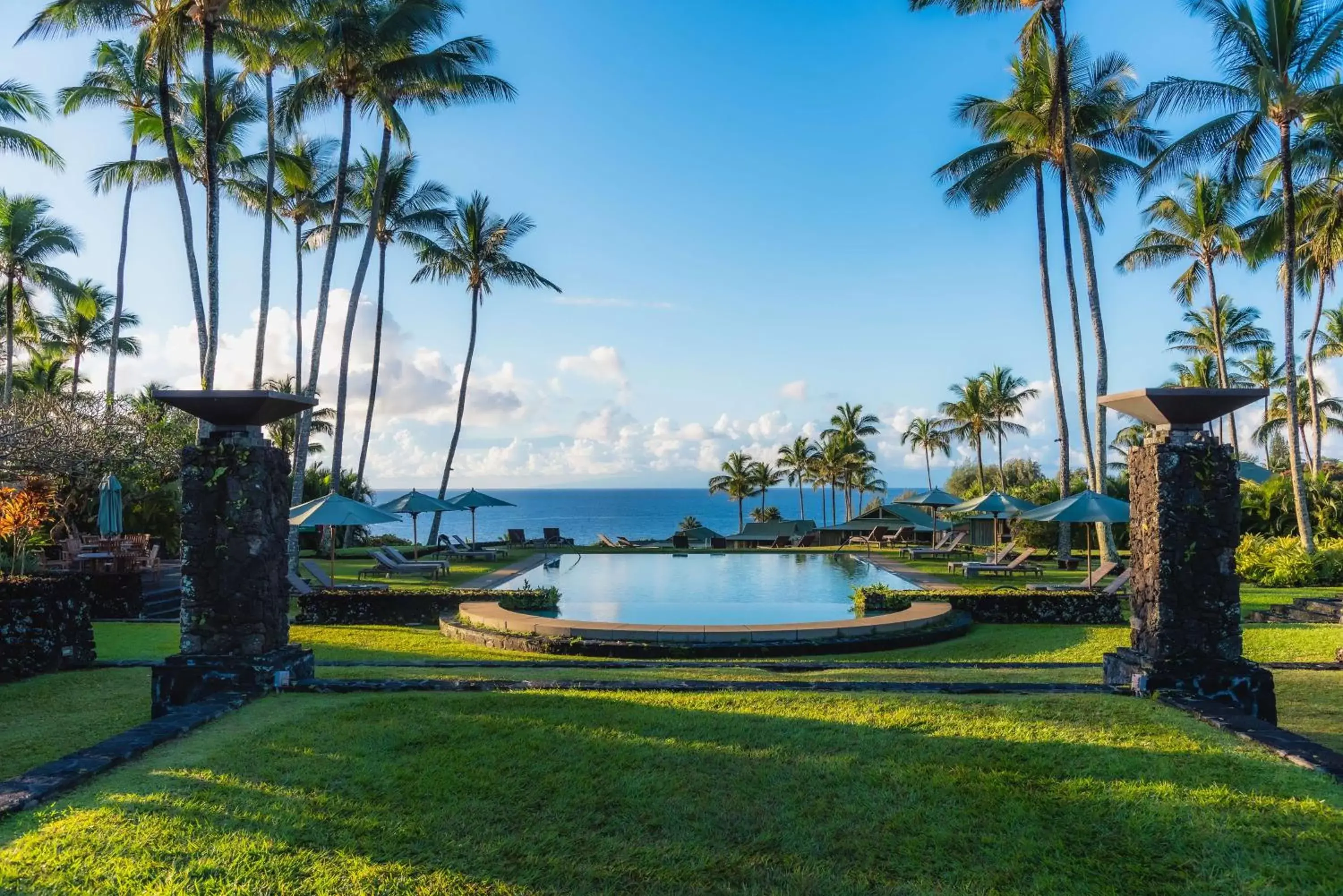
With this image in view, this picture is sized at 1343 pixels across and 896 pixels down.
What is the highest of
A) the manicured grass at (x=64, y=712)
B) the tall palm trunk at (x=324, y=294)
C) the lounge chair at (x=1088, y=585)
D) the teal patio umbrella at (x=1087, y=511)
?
the tall palm trunk at (x=324, y=294)

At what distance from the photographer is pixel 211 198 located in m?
17.6

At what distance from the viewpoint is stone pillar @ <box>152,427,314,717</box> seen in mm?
5906

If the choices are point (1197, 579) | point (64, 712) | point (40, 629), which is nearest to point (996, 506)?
point (1197, 579)

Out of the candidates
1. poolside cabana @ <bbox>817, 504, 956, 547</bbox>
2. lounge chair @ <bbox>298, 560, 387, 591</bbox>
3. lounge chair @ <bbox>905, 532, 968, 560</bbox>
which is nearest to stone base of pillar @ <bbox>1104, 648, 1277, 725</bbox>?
lounge chair @ <bbox>298, 560, 387, 591</bbox>

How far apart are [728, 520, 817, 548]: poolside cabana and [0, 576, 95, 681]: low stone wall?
26267 millimetres

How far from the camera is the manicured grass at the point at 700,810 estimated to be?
11.1ft

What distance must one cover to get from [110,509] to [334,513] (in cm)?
487

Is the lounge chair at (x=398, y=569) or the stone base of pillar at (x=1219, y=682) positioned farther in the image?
the lounge chair at (x=398, y=569)

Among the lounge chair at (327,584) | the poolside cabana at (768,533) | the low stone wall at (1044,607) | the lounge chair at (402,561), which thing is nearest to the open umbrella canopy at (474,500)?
the lounge chair at (402,561)

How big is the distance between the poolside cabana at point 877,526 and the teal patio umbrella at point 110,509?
2341 cm

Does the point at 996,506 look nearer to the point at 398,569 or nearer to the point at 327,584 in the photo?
the point at 398,569

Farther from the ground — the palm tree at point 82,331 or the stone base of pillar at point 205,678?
the palm tree at point 82,331

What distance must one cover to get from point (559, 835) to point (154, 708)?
13.1 ft

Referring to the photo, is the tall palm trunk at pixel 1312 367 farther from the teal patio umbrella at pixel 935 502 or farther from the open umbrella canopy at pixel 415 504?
the open umbrella canopy at pixel 415 504
